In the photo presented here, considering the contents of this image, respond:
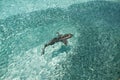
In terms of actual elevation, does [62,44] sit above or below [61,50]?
above

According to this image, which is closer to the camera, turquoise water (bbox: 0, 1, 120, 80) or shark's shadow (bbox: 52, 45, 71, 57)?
turquoise water (bbox: 0, 1, 120, 80)

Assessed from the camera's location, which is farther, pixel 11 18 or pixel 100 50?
pixel 11 18

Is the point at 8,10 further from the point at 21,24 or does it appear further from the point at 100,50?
the point at 100,50

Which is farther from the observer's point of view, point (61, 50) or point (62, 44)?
point (62, 44)

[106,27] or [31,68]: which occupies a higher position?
[106,27]

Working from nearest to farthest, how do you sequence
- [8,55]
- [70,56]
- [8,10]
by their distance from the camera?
1. [70,56]
2. [8,55]
3. [8,10]

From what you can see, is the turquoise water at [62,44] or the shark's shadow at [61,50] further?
the shark's shadow at [61,50]

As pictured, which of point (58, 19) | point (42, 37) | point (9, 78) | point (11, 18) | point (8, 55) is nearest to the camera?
point (9, 78)

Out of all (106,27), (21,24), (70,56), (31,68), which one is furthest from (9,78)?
(106,27)
